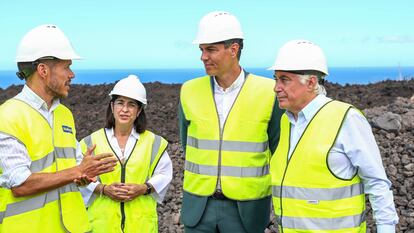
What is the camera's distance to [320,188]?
390 cm

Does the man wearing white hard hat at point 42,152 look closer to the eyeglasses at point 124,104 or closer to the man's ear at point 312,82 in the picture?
the eyeglasses at point 124,104

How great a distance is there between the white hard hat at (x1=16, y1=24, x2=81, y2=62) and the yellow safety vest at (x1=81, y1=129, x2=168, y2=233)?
1293mm

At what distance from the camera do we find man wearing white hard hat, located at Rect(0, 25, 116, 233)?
3.88 meters

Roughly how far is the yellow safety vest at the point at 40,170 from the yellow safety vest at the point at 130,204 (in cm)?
89

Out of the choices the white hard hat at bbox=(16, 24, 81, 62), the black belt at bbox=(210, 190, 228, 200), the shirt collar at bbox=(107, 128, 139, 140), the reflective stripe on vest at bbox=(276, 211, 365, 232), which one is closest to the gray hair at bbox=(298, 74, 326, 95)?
the reflective stripe on vest at bbox=(276, 211, 365, 232)

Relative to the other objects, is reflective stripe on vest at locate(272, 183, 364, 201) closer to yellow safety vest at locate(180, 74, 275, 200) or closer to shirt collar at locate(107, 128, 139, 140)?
yellow safety vest at locate(180, 74, 275, 200)

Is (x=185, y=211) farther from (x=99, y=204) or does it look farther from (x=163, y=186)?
(x=99, y=204)

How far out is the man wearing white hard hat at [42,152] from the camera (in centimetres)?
388

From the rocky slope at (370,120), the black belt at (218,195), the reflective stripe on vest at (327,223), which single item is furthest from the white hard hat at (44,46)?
the rocky slope at (370,120)

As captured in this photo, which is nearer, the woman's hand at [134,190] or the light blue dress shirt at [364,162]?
the light blue dress shirt at [364,162]

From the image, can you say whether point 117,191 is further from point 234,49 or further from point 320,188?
point 320,188

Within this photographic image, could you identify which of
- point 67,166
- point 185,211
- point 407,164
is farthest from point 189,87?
point 407,164

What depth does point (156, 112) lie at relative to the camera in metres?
13.6

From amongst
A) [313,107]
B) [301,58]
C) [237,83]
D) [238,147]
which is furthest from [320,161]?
[237,83]
